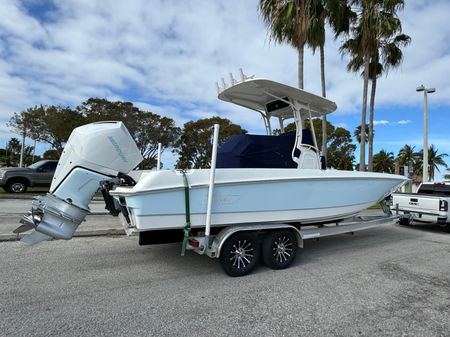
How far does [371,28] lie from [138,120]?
18.8 metres

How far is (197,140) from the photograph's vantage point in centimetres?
3250

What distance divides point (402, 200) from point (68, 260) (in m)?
8.62

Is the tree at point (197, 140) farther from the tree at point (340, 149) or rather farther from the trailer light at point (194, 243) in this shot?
the trailer light at point (194, 243)

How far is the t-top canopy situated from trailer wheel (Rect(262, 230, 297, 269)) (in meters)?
2.50

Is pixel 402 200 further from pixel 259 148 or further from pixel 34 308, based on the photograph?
pixel 34 308

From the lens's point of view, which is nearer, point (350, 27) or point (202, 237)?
point (202, 237)

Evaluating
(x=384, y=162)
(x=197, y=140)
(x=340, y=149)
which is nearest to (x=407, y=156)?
(x=384, y=162)

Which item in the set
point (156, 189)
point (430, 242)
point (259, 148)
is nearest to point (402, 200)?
point (430, 242)

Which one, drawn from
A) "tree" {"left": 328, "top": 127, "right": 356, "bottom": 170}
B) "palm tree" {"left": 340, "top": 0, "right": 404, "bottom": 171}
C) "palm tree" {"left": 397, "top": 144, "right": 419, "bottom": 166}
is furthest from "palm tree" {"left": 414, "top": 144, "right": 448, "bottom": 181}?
"palm tree" {"left": 340, "top": 0, "right": 404, "bottom": 171}

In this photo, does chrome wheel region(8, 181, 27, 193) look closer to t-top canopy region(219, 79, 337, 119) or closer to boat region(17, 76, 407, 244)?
boat region(17, 76, 407, 244)

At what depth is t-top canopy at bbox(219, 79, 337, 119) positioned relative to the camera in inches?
233

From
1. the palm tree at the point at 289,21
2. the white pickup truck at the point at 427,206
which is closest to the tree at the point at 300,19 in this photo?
the palm tree at the point at 289,21

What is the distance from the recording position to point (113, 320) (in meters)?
3.29

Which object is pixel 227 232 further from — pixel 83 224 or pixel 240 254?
pixel 83 224
